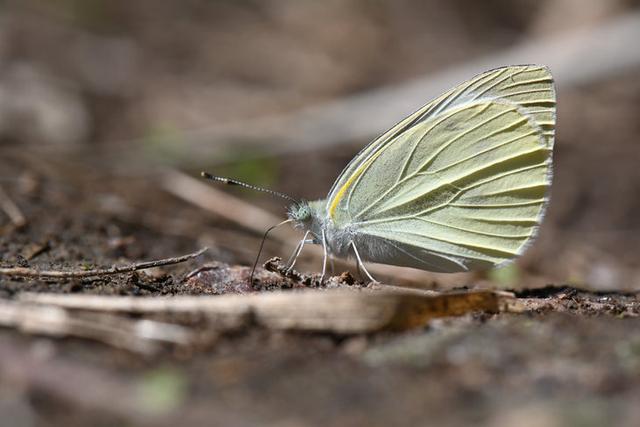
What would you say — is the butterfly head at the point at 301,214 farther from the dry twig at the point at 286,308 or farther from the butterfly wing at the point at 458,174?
the dry twig at the point at 286,308

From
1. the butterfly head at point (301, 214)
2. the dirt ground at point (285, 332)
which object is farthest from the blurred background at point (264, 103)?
the butterfly head at point (301, 214)

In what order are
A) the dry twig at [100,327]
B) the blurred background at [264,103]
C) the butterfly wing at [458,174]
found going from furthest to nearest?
the blurred background at [264,103] → the butterfly wing at [458,174] → the dry twig at [100,327]

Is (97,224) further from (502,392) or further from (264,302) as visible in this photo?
(502,392)

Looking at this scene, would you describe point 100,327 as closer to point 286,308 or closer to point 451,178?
point 286,308

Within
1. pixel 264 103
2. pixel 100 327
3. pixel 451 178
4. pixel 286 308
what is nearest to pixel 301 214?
pixel 451 178

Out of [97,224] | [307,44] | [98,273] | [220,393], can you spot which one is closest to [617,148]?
[307,44]

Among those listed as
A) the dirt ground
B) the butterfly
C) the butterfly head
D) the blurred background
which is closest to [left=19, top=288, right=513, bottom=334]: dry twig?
the dirt ground

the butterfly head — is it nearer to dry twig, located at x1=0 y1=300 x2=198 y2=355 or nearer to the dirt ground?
the dirt ground

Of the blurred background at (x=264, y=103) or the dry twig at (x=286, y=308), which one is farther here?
the blurred background at (x=264, y=103)
